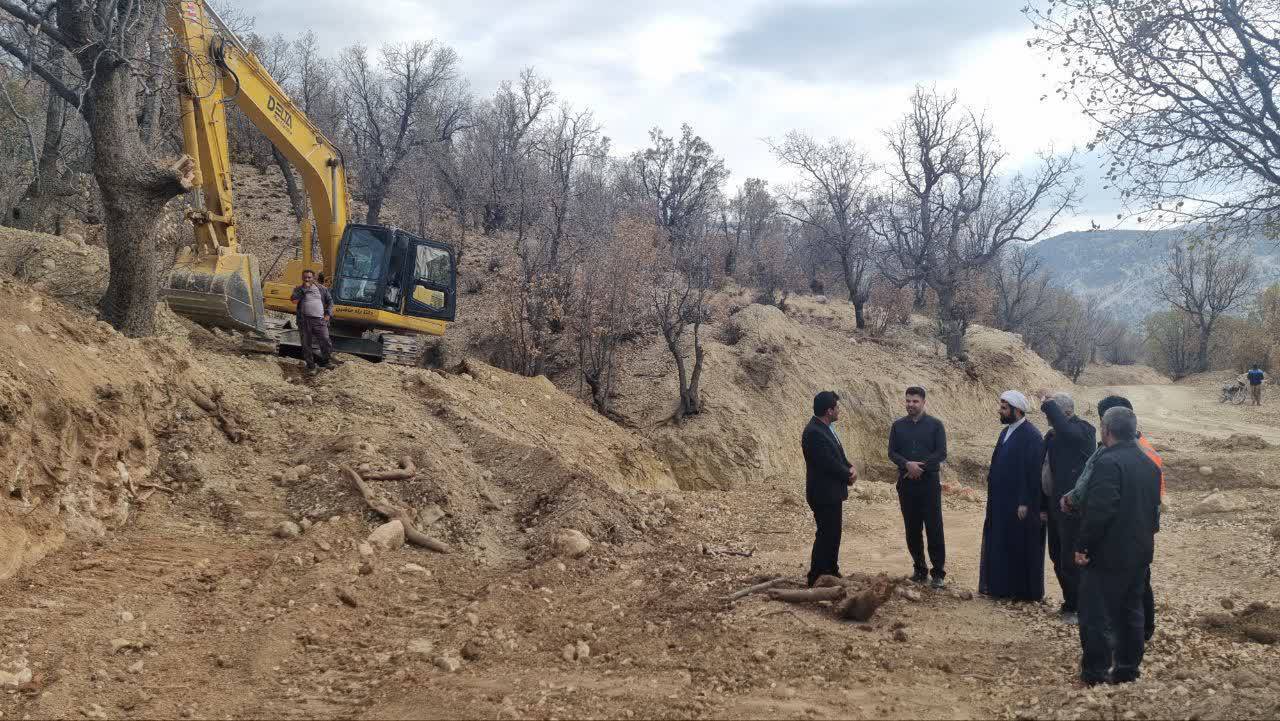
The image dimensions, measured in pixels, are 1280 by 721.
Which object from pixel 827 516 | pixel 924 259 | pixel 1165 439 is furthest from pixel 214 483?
pixel 924 259

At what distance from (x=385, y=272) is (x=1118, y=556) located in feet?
34.4

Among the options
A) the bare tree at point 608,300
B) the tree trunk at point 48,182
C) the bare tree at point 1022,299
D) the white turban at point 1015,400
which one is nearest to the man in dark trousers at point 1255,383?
the bare tree at point 1022,299

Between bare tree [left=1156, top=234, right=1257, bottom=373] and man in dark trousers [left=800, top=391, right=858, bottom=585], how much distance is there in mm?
40394

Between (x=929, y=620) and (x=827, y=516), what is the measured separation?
100 centimetres

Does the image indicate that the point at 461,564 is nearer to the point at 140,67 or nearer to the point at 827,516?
the point at 827,516

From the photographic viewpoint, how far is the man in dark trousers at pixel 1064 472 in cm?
572

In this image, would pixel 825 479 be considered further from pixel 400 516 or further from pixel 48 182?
pixel 48 182

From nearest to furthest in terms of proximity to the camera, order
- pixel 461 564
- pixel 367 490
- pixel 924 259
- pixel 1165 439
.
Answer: pixel 461 564 < pixel 367 490 < pixel 1165 439 < pixel 924 259

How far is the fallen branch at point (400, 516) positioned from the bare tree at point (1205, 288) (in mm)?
41759

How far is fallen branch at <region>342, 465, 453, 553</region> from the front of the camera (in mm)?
7035

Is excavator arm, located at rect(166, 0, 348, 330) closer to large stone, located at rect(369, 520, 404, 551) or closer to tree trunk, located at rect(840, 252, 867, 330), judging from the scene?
large stone, located at rect(369, 520, 404, 551)

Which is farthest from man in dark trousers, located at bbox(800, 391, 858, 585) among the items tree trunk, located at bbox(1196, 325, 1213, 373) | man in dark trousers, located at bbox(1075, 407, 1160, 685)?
tree trunk, located at bbox(1196, 325, 1213, 373)

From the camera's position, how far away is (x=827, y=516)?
246 inches

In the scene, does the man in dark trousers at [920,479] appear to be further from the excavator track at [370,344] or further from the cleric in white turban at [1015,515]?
the excavator track at [370,344]
